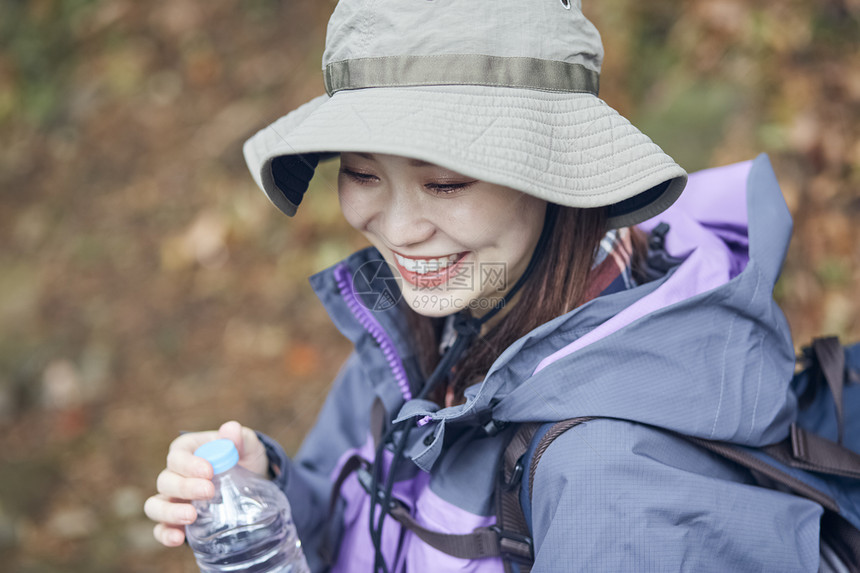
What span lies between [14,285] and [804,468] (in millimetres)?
5446

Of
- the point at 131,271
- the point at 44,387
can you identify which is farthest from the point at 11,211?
the point at 44,387

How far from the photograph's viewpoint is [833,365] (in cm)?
159

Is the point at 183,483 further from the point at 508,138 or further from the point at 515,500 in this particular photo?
the point at 508,138

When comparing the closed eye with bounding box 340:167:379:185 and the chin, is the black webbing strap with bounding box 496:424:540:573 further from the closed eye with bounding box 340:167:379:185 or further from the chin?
the closed eye with bounding box 340:167:379:185

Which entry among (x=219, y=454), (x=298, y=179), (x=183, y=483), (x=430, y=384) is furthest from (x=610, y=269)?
(x=183, y=483)

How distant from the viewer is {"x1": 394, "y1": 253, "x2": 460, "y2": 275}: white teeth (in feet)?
4.76

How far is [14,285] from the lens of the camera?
193 inches

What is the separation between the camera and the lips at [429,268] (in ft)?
4.77

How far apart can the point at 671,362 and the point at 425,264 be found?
1.92 ft

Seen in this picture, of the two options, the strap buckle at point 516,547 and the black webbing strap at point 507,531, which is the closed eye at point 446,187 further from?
the strap buckle at point 516,547

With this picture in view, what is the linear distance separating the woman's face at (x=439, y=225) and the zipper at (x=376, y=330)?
0.19 meters

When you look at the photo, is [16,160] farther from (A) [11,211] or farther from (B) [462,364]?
(B) [462,364]

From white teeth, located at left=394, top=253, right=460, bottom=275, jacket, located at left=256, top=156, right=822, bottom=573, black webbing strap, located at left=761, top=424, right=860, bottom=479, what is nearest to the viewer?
jacket, located at left=256, top=156, right=822, bottom=573

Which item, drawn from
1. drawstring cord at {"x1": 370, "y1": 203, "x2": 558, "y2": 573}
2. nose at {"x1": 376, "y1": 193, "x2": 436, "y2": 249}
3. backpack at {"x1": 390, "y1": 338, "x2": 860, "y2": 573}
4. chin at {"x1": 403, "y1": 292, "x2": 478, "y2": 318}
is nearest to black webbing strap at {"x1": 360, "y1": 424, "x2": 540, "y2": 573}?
backpack at {"x1": 390, "y1": 338, "x2": 860, "y2": 573}
